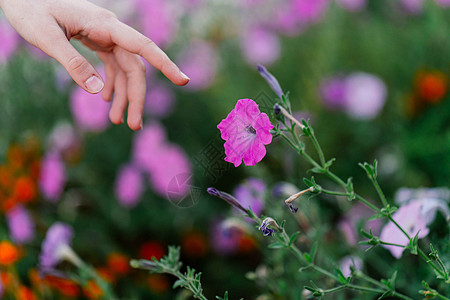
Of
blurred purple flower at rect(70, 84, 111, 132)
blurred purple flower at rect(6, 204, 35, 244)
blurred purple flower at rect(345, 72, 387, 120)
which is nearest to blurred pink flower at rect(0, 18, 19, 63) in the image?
blurred purple flower at rect(70, 84, 111, 132)

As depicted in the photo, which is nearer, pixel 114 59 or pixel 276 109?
pixel 276 109

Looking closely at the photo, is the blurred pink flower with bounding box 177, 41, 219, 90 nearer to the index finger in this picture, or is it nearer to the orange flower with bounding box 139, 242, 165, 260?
the orange flower with bounding box 139, 242, 165, 260

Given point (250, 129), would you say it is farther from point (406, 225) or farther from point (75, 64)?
point (406, 225)

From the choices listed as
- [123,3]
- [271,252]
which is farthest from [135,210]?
[123,3]

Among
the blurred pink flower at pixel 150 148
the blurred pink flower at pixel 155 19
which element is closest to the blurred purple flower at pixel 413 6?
the blurred pink flower at pixel 155 19

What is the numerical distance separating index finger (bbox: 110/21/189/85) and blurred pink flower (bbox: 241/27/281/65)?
1.35m

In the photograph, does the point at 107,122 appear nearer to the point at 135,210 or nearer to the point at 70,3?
the point at 135,210

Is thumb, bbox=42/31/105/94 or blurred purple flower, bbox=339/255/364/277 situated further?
blurred purple flower, bbox=339/255/364/277

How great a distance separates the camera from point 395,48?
5.67ft

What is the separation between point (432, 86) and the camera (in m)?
1.43

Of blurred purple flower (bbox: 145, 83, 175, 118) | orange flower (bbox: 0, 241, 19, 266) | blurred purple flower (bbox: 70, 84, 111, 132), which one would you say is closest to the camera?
orange flower (bbox: 0, 241, 19, 266)

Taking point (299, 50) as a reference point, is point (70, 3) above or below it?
above

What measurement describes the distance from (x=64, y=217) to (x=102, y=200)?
0.13m

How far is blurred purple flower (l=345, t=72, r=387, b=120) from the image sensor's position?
1507mm
